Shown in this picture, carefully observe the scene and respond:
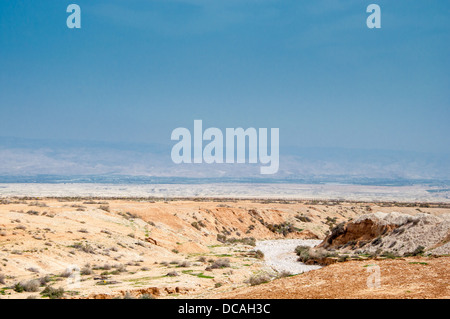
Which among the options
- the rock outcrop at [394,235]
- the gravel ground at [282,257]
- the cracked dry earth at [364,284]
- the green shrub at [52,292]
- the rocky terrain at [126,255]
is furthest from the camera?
the gravel ground at [282,257]

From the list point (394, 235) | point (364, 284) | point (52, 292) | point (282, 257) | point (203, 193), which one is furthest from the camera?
point (203, 193)

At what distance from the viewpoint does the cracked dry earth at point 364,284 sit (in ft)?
41.2

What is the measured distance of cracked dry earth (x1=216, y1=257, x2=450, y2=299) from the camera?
495 inches

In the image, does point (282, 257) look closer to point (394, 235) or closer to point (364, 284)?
point (394, 235)

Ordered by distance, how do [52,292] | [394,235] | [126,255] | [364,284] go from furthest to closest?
[394,235] → [126,255] → [52,292] → [364,284]

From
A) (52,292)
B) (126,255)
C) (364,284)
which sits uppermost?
(364,284)

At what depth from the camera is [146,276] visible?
19547 millimetres

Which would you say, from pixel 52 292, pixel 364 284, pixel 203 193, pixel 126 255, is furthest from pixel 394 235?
pixel 203 193

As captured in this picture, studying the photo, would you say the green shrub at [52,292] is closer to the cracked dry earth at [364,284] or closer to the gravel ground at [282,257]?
the cracked dry earth at [364,284]

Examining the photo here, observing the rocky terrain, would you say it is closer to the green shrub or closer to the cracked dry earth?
the green shrub

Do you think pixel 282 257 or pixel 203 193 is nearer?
pixel 282 257

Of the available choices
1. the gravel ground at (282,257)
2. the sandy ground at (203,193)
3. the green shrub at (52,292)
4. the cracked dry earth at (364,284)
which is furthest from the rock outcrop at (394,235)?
the sandy ground at (203,193)

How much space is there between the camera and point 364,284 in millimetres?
14055
